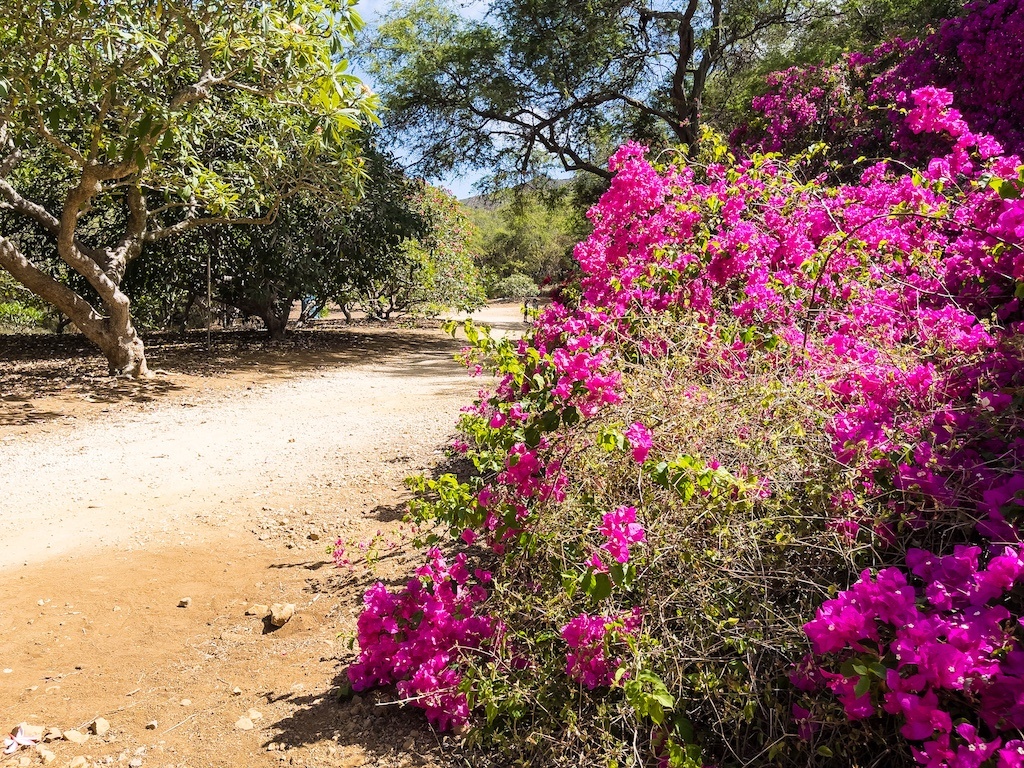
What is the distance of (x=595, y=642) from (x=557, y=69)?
1148 centimetres

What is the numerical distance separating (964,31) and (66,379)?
10105 millimetres

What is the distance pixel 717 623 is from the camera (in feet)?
5.96

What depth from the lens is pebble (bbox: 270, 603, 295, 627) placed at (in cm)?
320

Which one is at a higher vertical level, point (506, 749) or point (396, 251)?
point (396, 251)

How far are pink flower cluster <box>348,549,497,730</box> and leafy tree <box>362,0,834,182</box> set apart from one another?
426 inches

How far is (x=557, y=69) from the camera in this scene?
1183 cm

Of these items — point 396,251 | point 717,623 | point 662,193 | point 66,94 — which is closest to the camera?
point 717,623

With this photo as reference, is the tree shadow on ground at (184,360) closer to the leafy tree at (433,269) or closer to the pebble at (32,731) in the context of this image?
the leafy tree at (433,269)

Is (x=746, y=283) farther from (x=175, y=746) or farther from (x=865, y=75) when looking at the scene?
(x=865, y=75)

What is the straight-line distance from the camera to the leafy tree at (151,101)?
508 centimetres

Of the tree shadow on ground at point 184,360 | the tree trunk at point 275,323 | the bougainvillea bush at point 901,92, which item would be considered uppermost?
the bougainvillea bush at point 901,92

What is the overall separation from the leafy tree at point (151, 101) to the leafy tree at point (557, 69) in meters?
4.57

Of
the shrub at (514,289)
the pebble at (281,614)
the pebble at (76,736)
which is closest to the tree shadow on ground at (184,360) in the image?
the pebble at (281,614)

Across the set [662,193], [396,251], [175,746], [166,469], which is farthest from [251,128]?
[175,746]
